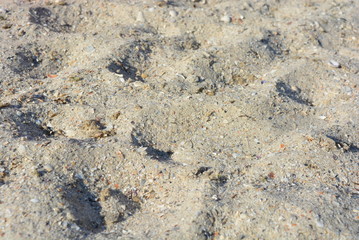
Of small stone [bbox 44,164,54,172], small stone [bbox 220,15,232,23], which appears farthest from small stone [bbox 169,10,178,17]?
small stone [bbox 44,164,54,172]

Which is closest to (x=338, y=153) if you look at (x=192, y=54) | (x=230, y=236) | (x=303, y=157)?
(x=303, y=157)

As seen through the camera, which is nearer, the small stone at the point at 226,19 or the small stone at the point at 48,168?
the small stone at the point at 48,168


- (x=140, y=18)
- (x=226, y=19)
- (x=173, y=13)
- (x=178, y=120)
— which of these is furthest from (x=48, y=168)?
(x=226, y=19)

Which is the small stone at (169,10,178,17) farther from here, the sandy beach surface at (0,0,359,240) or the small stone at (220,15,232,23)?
the small stone at (220,15,232,23)

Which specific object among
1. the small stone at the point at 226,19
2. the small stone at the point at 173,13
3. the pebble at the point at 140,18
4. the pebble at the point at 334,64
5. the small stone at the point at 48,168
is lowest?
the pebble at the point at 334,64

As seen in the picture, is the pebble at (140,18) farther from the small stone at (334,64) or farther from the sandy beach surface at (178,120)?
the small stone at (334,64)

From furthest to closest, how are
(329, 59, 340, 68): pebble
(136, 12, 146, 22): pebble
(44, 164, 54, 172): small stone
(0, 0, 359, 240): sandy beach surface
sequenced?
1. (136, 12, 146, 22): pebble
2. (329, 59, 340, 68): pebble
3. (44, 164, 54, 172): small stone
4. (0, 0, 359, 240): sandy beach surface

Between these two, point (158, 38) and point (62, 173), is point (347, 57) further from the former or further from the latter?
point (62, 173)

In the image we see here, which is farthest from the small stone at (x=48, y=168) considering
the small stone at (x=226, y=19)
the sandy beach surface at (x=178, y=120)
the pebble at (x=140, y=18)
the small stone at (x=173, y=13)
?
the small stone at (x=226, y=19)

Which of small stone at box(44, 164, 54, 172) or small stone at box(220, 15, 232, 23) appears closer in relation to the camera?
small stone at box(44, 164, 54, 172)
